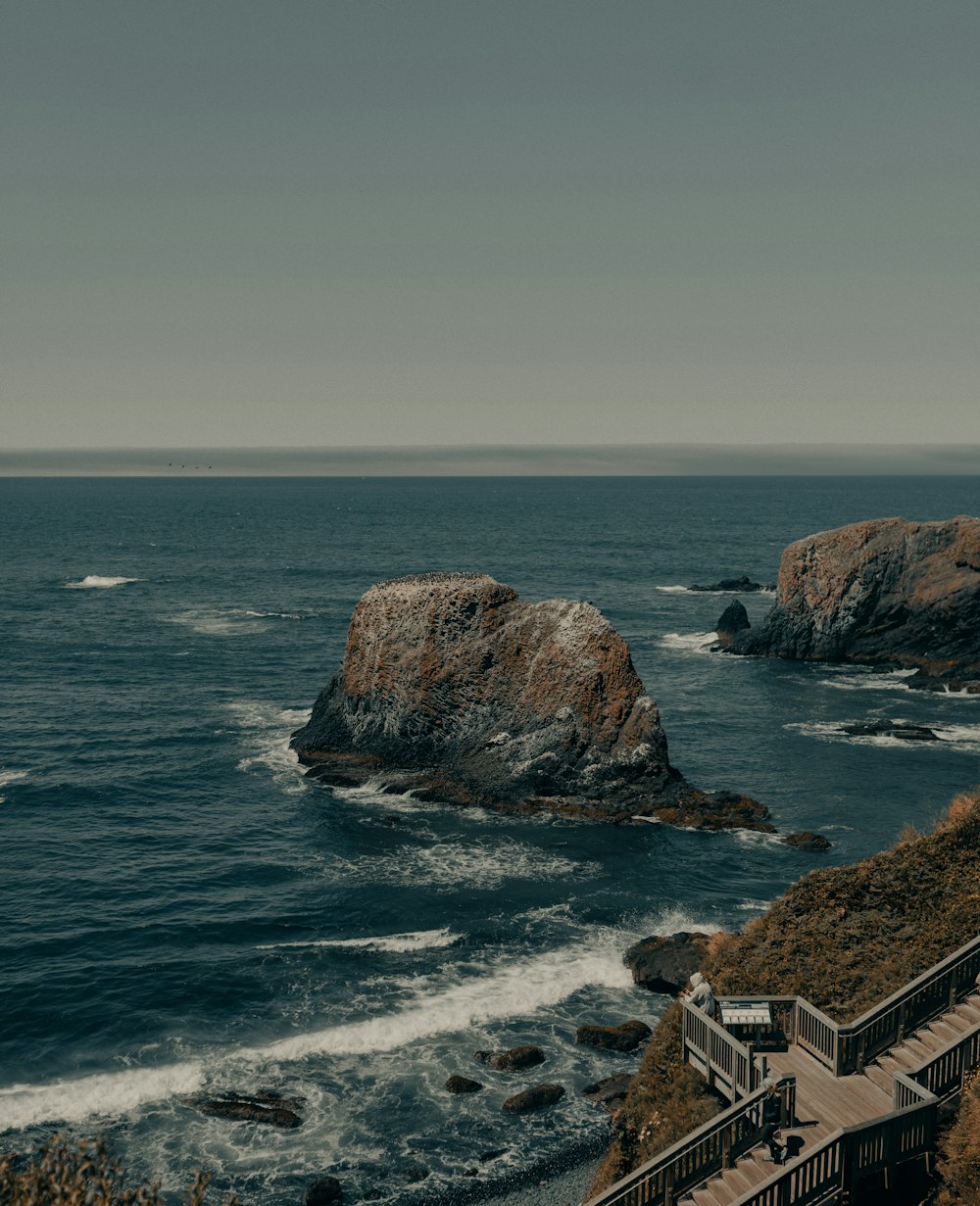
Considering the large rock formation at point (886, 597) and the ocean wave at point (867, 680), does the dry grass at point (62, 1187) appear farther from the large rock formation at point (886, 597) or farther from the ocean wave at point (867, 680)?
the large rock formation at point (886, 597)

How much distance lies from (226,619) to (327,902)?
71412 mm

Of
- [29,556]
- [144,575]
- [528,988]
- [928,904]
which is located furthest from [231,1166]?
[29,556]

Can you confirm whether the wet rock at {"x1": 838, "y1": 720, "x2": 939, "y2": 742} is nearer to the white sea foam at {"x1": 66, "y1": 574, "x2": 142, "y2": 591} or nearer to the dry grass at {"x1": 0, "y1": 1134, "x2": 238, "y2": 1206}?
the dry grass at {"x1": 0, "y1": 1134, "x2": 238, "y2": 1206}

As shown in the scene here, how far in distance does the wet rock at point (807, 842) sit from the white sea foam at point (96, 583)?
102982 millimetres

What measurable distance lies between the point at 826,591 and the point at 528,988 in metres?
61.6

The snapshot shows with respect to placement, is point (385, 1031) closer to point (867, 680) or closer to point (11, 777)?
point (11, 777)

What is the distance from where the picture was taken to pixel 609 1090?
33.2 metres

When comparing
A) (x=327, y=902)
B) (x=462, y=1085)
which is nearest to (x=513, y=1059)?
(x=462, y=1085)

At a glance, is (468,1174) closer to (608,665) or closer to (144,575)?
(608,665)

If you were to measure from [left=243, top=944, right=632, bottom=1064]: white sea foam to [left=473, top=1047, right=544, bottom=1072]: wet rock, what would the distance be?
1.88m

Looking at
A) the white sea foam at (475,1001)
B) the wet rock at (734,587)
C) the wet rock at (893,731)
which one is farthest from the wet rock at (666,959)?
the wet rock at (734,587)

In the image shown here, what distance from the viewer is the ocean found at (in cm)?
3222

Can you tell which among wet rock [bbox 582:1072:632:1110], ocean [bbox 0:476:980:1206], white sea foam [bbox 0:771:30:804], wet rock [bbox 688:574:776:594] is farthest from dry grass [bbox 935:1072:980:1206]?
wet rock [bbox 688:574:776:594]

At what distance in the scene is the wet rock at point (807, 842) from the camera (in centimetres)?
5234
